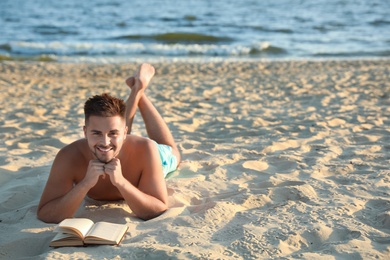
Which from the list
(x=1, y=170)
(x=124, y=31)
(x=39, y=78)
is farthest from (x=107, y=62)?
(x=1, y=170)

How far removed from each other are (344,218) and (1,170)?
264 centimetres

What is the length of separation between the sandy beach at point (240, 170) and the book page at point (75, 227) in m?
0.09

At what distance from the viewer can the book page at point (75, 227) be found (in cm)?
299

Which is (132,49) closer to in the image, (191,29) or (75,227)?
(191,29)

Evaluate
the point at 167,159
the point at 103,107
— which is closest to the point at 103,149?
the point at 103,107

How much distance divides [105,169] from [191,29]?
16.6 m

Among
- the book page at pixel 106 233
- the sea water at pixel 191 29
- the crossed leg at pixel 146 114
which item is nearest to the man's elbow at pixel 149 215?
the book page at pixel 106 233

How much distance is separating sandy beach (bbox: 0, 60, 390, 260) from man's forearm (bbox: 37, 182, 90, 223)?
9cm

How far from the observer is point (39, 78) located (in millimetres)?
9734

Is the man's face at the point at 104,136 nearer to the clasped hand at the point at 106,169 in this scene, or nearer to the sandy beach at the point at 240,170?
the clasped hand at the point at 106,169

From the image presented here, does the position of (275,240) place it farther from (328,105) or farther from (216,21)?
(216,21)

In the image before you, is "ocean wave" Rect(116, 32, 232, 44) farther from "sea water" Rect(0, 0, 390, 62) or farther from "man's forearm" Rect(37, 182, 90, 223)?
"man's forearm" Rect(37, 182, 90, 223)

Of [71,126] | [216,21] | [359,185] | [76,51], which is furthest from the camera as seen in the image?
[216,21]

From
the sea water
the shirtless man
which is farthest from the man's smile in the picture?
the sea water
